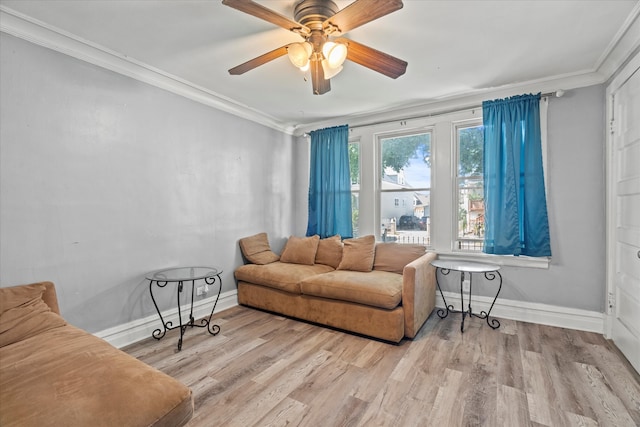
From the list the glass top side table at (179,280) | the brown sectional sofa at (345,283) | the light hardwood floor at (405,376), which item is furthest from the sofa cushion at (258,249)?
the light hardwood floor at (405,376)

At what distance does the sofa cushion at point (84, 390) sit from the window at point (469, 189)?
326cm

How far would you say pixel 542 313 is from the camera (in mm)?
3133

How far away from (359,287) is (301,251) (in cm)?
133

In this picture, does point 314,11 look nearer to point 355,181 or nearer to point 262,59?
point 262,59

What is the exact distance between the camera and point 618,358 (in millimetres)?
2420

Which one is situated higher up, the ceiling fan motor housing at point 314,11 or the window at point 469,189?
the ceiling fan motor housing at point 314,11

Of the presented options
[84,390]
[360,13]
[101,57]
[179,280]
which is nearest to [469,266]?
[360,13]

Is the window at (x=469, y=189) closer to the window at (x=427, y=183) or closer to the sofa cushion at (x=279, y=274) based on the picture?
the window at (x=427, y=183)

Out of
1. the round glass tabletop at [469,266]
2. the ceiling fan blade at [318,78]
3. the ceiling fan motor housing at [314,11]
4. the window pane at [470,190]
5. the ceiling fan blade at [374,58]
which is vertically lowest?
the round glass tabletop at [469,266]

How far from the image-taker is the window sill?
3129 mm

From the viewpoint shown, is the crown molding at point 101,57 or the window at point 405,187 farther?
the window at point 405,187

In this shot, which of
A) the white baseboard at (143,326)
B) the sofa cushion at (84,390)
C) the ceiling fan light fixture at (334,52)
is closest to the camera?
the sofa cushion at (84,390)

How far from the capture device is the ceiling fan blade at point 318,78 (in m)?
2.16

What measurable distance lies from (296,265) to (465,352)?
2105mm
